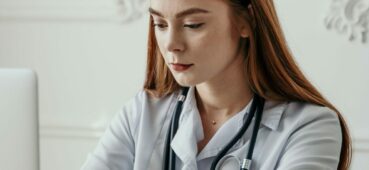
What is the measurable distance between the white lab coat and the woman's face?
14cm

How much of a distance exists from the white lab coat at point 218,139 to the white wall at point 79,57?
3.62 feet

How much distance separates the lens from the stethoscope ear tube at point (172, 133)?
1462 mm

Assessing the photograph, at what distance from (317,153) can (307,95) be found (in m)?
0.13

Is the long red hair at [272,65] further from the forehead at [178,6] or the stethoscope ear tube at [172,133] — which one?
the stethoscope ear tube at [172,133]

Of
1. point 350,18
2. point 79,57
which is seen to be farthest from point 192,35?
point 79,57

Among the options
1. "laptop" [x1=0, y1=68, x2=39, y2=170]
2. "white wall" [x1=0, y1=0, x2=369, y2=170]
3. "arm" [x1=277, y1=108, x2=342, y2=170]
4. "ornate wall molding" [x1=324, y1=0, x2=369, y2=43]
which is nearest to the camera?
"laptop" [x1=0, y1=68, x2=39, y2=170]

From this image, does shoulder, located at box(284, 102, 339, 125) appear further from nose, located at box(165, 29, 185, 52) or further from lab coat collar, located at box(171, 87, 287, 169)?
nose, located at box(165, 29, 185, 52)

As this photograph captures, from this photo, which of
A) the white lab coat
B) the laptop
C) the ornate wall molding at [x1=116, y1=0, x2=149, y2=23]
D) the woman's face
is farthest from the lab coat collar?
the ornate wall molding at [x1=116, y1=0, x2=149, y2=23]

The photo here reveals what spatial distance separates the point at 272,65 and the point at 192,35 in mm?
176

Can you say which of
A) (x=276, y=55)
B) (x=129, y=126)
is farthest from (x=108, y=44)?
(x=276, y=55)

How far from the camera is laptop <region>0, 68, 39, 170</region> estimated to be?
111 centimetres

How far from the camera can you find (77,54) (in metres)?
2.83

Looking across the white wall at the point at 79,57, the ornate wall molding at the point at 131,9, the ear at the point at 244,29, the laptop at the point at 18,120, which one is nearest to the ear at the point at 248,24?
the ear at the point at 244,29

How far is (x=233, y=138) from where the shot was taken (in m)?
1.43
